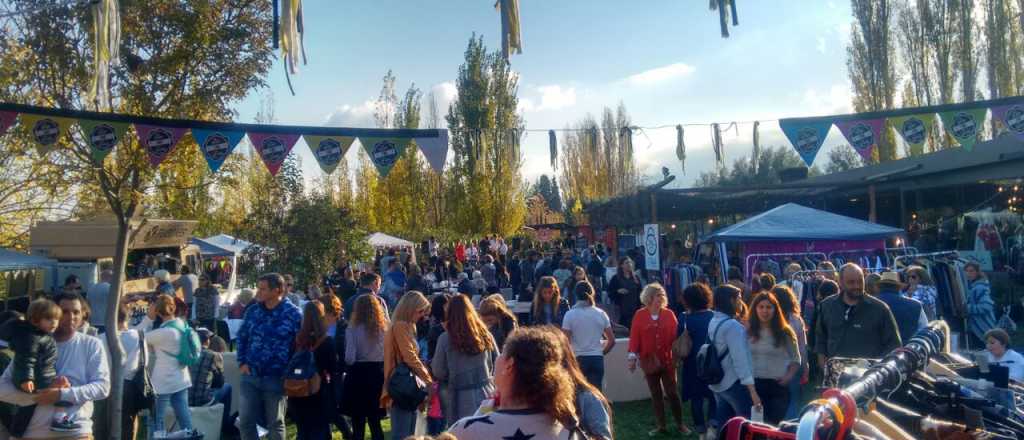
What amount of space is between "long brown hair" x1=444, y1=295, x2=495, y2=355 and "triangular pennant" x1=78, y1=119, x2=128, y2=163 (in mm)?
5522

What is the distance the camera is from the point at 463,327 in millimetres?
4844

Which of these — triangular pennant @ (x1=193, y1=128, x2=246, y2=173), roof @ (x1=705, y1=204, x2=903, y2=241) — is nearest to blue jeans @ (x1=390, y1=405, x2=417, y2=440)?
triangular pennant @ (x1=193, y1=128, x2=246, y2=173)

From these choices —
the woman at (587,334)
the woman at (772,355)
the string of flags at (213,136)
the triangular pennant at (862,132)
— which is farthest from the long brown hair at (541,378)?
the triangular pennant at (862,132)

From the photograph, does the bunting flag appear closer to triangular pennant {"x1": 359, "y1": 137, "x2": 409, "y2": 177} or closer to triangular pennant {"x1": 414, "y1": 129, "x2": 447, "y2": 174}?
triangular pennant {"x1": 414, "y1": 129, "x2": 447, "y2": 174}

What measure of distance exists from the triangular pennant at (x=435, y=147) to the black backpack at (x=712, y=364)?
4.99 meters

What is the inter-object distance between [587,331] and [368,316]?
1950 mm

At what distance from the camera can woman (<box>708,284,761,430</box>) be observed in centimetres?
523

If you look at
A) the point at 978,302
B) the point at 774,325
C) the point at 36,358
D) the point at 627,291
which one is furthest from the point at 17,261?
the point at 978,302

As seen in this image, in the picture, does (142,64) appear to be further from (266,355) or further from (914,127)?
(914,127)

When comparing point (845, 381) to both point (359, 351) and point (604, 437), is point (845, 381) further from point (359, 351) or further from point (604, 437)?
point (359, 351)

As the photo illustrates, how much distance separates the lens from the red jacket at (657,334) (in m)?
6.74

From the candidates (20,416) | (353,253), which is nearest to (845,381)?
(20,416)

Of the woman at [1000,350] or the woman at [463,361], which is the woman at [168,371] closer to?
the woman at [463,361]

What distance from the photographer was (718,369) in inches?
211
